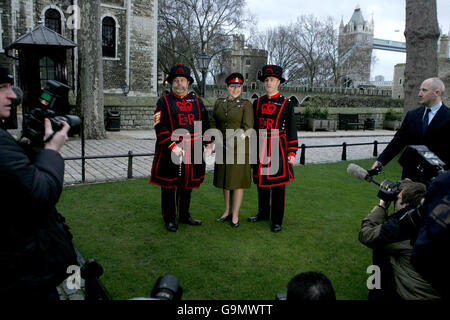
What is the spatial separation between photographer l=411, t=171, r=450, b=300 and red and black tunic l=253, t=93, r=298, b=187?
3.45 metres

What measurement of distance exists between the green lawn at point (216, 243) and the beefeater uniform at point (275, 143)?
1.93ft

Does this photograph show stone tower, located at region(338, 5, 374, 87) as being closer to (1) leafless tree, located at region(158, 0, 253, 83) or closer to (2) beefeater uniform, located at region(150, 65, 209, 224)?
(1) leafless tree, located at region(158, 0, 253, 83)

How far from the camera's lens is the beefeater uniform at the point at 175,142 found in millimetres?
5070

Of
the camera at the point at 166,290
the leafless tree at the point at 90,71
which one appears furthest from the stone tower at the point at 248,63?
the camera at the point at 166,290

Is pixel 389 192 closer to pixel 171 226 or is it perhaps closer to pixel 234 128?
pixel 234 128

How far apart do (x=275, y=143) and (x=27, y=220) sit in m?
3.79

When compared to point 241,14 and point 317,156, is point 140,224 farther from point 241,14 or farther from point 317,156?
point 241,14

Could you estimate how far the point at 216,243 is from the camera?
487cm

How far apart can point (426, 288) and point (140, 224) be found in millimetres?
3823

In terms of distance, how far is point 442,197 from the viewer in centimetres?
175

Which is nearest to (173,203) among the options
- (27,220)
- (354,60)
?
(27,220)

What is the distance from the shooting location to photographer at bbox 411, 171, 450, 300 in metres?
1.72

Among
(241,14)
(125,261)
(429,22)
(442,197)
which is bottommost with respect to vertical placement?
(125,261)

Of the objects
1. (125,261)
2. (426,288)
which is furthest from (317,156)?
(426,288)
